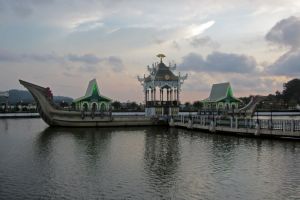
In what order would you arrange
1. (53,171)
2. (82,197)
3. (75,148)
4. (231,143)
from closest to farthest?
(82,197), (53,171), (75,148), (231,143)

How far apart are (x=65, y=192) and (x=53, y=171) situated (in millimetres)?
4751

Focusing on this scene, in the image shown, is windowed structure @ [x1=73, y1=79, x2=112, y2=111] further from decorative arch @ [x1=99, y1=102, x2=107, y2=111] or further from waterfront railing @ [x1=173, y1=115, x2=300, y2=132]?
waterfront railing @ [x1=173, y1=115, x2=300, y2=132]

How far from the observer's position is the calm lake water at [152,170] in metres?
17.2

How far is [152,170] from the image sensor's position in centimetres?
2239

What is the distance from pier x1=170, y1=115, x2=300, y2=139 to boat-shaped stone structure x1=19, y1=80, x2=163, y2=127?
7.21 m

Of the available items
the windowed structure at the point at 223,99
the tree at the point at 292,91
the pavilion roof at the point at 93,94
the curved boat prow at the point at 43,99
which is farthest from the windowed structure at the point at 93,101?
the tree at the point at 292,91

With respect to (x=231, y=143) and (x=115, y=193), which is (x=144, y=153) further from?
(x=115, y=193)

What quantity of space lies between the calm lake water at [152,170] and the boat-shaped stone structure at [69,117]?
1910 cm

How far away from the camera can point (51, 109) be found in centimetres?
5453

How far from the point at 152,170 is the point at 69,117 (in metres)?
33.0

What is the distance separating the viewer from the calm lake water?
17219 mm

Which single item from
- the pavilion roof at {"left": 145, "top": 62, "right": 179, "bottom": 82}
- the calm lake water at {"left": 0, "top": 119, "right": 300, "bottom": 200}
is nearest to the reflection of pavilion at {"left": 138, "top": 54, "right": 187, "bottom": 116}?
the pavilion roof at {"left": 145, "top": 62, "right": 179, "bottom": 82}

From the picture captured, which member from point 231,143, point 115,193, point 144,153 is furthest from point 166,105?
point 115,193

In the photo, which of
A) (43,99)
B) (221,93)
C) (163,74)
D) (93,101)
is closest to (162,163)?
(43,99)
